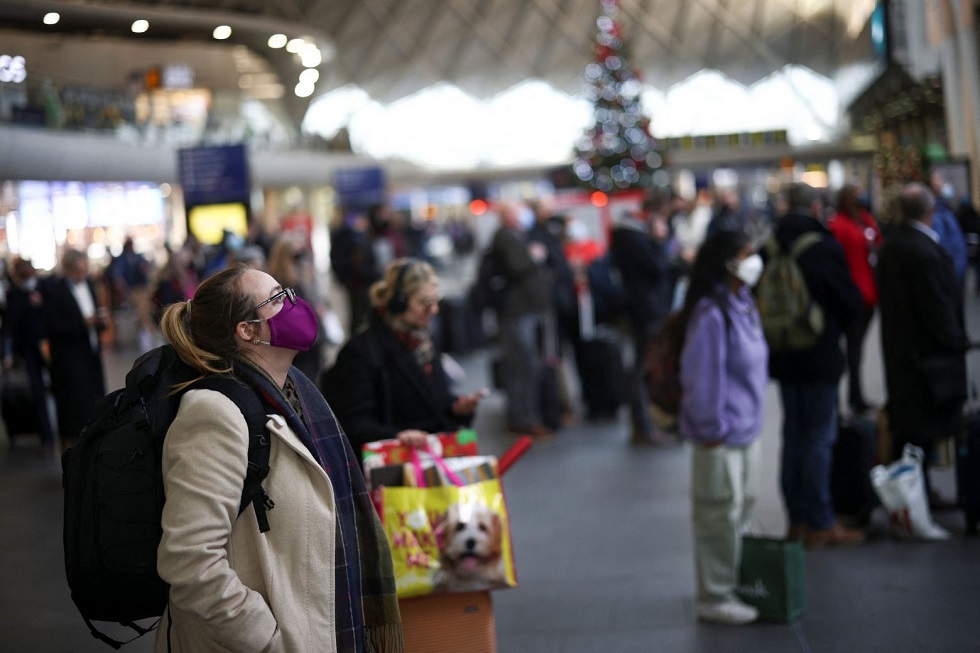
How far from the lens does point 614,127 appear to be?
27062mm

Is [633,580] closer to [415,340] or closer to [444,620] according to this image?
[415,340]

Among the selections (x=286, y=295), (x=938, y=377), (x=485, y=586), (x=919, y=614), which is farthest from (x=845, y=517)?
(x=286, y=295)

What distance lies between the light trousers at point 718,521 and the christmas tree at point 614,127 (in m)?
22.2

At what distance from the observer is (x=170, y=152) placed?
99.6 ft

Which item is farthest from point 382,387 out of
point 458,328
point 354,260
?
point 458,328

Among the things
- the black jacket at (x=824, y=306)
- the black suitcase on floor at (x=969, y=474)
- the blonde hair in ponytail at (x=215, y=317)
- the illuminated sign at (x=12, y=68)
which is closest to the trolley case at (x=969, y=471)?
the black suitcase on floor at (x=969, y=474)

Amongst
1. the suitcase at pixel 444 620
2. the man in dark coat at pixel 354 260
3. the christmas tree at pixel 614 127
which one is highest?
the christmas tree at pixel 614 127

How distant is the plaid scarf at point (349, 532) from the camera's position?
285 cm

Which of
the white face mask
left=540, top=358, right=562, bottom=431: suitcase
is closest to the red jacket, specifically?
left=540, top=358, right=562, bottom=431: suitcase

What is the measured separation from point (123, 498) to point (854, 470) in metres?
5.08

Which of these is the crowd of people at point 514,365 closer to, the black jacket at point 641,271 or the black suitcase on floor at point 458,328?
the black jacket at point 641,271

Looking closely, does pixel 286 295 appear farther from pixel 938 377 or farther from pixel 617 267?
pixel 617 267

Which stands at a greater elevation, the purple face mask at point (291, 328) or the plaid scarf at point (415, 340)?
the purple face mask at point (291, 328)

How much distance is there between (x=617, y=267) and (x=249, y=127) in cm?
3235
